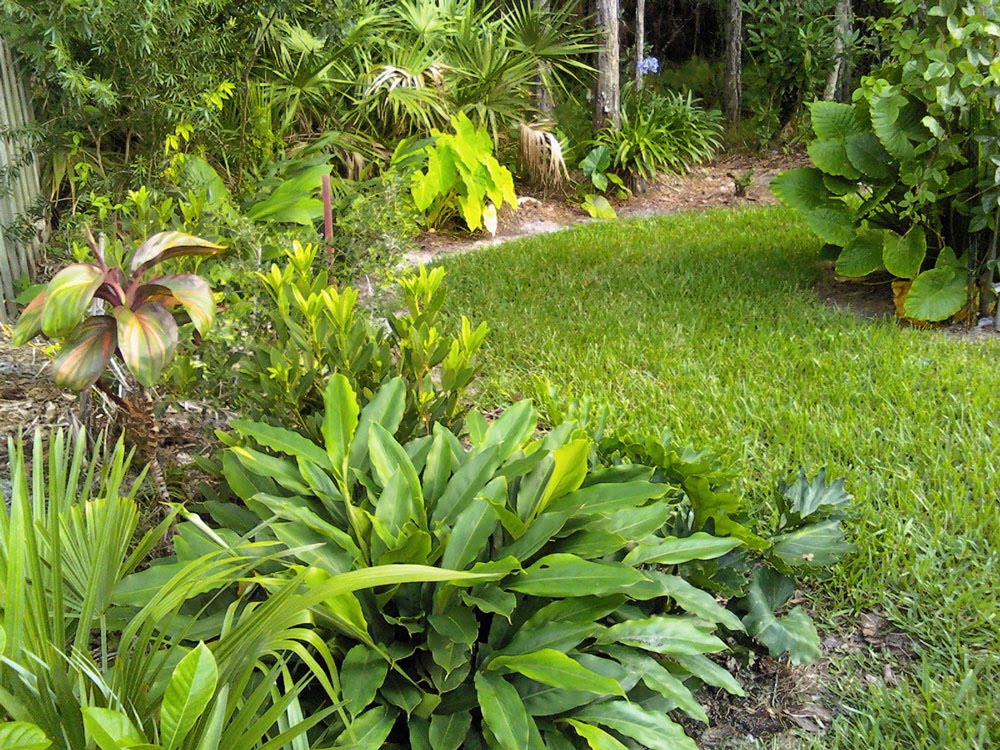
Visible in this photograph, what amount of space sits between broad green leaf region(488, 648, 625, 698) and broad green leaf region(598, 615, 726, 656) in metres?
0.21

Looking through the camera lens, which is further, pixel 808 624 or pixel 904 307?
pixel 904 307

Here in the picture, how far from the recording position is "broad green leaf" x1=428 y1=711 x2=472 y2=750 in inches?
64.7

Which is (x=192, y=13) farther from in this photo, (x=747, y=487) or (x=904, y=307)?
(x=904, y=307)

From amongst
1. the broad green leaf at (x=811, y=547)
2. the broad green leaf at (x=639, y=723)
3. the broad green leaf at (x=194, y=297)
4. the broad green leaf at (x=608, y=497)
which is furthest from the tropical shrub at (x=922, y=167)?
the broad green leaf at (x=194, y=297)

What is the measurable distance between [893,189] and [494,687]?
12.4 feet

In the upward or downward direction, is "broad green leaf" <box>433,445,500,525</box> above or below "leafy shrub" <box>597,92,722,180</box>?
above

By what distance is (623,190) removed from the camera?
8.50m

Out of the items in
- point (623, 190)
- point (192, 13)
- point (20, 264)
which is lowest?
point (623, 190)

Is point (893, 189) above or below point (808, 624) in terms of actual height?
above

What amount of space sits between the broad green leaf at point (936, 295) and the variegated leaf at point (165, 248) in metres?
3.50

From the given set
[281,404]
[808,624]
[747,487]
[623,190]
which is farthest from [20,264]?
[623,190]

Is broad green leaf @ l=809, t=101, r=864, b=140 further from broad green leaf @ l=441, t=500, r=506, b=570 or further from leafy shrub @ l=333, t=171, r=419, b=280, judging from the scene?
broad green leaf @ l=441, t=500, r=506, b=570

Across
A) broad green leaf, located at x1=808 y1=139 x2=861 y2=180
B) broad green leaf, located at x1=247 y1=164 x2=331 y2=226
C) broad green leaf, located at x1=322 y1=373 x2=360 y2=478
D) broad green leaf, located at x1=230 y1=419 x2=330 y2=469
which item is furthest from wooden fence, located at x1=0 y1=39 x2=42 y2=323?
broad green leaf, located at x1=808 y1=139 x2=861 y2=180

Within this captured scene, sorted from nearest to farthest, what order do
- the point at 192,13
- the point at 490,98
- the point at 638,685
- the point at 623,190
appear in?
1. the point at 638,685
2. the point at 192,13
3. the point at 490,98
4. the point at 623,190
